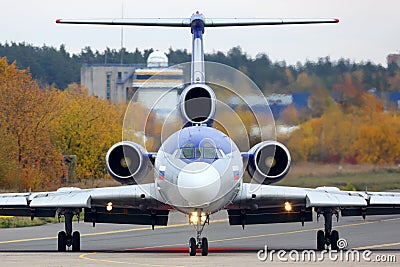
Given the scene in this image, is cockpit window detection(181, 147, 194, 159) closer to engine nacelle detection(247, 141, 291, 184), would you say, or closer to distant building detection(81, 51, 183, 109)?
engine nacelle detection(247, 141, 291, 184)

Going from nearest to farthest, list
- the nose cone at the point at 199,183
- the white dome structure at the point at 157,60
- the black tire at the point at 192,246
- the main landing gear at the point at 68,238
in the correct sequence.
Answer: the nose cone at the point at 199,183, the black tire at the point at 192,246, the main landing gear at the point at 68,238, the white dome structure at the point at 157,60

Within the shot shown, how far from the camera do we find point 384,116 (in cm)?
3288

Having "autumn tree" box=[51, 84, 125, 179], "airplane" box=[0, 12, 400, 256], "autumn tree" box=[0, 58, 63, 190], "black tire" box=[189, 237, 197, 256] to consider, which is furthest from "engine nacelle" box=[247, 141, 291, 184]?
"autumn tree" box=[51, 84, 125, 179]

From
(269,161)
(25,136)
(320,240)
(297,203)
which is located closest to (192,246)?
(269,161)

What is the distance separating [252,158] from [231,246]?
202 inches

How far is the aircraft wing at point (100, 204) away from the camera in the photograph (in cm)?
2623

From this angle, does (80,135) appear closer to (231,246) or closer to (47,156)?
(47,156)

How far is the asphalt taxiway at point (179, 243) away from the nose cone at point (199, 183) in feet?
4.46

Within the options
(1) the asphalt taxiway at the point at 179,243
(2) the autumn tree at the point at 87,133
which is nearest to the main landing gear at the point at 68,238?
(1) the asphalt taxiway at the point at 179,243

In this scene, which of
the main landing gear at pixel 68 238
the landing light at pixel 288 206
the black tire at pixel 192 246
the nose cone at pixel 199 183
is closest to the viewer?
the nose cone at pixel 199 183

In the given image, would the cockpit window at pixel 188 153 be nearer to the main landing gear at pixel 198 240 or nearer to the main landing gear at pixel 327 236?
the main landing gear at pixel 198 240

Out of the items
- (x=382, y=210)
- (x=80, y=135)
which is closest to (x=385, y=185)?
Result: (x=382, y=210)

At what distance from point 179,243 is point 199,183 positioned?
10076 mm

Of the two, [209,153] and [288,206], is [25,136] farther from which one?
[209,153]
